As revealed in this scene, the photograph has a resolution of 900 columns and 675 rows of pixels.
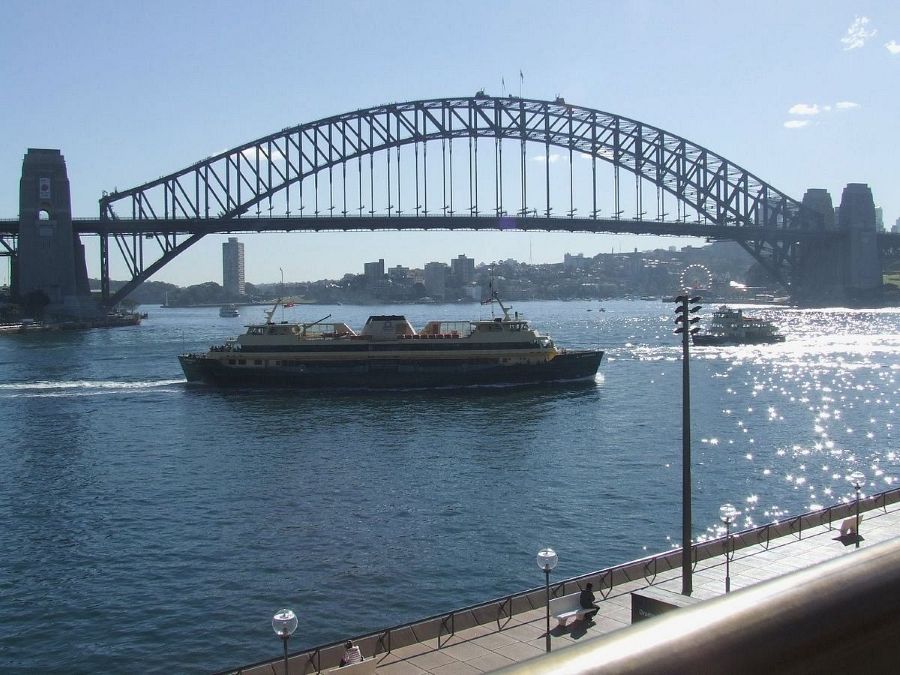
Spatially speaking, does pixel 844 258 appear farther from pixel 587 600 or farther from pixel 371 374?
pixel 587 600

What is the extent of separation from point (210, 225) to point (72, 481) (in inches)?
3176

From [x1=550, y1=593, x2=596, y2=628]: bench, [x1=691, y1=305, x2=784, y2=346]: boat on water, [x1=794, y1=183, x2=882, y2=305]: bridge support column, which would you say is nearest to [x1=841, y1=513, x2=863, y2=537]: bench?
[x1=550, y1=593, x2=596, y2=628]: bench

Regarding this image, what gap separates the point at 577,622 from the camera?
49.0 ft

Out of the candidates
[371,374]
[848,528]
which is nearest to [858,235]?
[371,374]

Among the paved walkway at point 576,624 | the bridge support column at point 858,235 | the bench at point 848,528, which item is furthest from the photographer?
the bridge support column at point 858,235

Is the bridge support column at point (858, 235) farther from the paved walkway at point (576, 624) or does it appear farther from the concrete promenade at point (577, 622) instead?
the paved walkway at point (576, 624)

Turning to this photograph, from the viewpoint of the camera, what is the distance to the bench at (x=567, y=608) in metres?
14.9

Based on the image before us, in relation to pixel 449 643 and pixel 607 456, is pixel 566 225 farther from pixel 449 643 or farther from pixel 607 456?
pixel 449 643

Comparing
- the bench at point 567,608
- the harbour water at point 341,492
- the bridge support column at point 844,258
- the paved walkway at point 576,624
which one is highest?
the bridge support column at point 844,258

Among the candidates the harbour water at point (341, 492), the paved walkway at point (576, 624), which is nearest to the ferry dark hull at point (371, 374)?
the harbour water at point (341, 492)

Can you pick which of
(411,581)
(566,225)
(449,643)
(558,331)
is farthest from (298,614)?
(558,331)

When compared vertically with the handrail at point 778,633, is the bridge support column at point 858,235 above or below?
above

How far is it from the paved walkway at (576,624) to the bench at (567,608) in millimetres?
166

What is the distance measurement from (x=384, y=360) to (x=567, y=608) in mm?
40986
